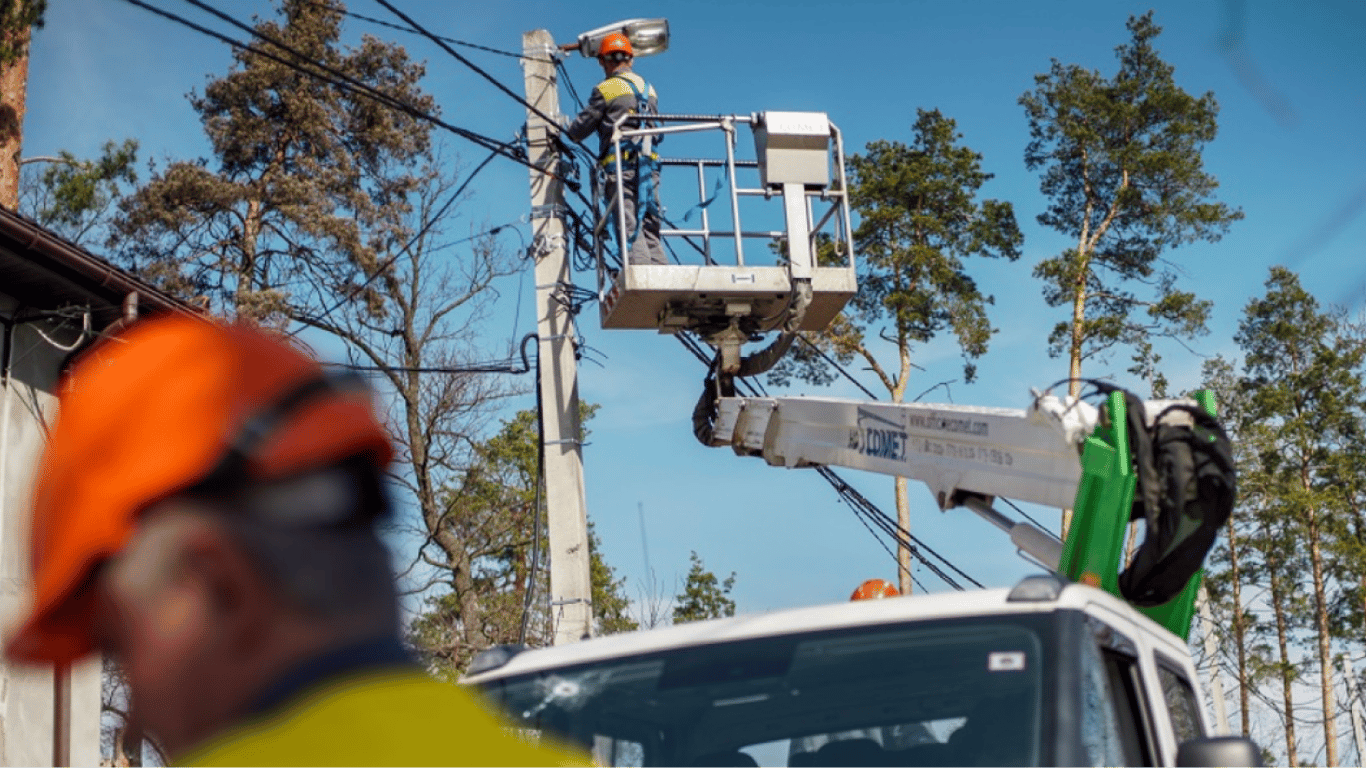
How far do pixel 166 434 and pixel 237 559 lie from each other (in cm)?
10

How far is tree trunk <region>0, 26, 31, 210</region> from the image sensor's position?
16.0 meters

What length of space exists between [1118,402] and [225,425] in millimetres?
5277

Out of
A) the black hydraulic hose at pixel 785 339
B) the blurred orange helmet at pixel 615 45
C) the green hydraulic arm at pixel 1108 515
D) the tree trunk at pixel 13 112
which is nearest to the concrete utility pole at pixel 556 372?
the blurred orange helmet at pixel 615 45

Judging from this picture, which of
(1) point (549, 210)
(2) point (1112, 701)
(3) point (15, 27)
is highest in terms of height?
(3) point (15, 27)

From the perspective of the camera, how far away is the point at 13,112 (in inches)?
641

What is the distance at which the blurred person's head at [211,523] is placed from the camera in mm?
1064

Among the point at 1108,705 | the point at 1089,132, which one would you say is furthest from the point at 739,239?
the point at 1089,132

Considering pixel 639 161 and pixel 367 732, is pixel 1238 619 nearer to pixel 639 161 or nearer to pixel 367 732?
pixel 639 161

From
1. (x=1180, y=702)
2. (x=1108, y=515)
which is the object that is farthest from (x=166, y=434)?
(x=1108, y=515)

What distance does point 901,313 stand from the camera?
104ft

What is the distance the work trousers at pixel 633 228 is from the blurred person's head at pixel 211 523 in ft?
33.1

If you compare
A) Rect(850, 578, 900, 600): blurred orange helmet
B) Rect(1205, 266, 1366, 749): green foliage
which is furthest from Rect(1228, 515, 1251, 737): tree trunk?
Rect(850, 578, 900, 600): blurred orange helmet

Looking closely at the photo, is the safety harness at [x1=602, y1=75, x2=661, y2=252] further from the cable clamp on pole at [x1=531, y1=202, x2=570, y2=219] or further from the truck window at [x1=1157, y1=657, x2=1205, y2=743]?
the truck window at [x1=1157, y1=657, x2=1205, y2=743]

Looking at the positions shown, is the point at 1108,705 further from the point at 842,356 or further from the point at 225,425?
the point at 842,356
